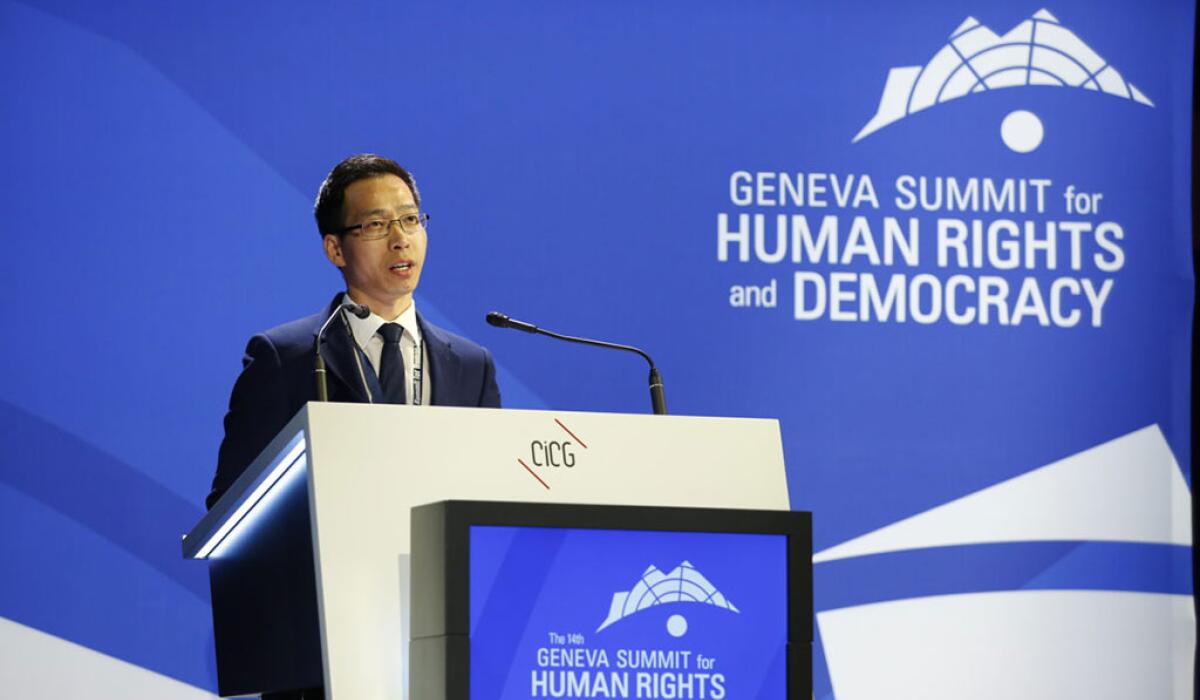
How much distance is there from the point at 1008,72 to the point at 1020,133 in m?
0.18

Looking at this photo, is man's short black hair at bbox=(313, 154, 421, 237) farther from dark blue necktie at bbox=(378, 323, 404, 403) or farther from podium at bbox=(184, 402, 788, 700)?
podium at bbox=(184, 402, 788, 700)

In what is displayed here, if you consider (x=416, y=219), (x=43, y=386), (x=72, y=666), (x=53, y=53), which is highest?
(x=53, y=53)

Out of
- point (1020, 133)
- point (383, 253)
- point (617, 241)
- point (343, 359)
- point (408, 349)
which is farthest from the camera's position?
point (1020, 133)

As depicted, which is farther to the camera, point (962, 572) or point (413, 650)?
point (962, 572)

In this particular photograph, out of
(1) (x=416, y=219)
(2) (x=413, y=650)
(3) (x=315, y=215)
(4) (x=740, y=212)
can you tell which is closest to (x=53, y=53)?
(3) (x=315, y=215)

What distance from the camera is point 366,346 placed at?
3.19 metres

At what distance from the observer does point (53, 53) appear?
13.9 ft

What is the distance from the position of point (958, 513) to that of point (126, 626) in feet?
7.41

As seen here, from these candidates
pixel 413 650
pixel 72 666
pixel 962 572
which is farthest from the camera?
pixel 962 572

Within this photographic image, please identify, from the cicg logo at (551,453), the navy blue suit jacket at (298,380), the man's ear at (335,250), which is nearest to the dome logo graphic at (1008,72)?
the man's ear at (335,250)

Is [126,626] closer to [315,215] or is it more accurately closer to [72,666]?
[72,666]

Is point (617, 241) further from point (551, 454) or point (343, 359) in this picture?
point (551, 454)

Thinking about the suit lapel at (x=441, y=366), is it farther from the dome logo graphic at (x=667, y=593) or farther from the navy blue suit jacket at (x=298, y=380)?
the dome logo graphic at (x=667, y=593)

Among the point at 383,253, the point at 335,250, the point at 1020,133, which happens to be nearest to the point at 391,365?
the point at 383,253
